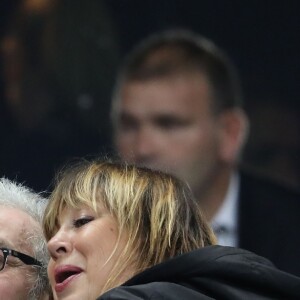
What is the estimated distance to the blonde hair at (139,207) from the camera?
2869 mm

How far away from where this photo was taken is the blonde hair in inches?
113

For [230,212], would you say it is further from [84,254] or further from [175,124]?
[84,254]

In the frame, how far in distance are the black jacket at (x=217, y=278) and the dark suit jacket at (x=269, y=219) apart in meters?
2.78

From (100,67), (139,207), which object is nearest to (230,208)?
(100,67)

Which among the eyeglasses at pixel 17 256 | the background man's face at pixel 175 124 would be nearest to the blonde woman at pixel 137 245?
the eyeglasses at pixel 17 256

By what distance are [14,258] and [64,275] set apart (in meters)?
0.48

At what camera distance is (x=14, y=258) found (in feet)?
10.8

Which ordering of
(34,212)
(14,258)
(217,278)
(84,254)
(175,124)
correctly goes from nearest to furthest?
1. (217,278)
2. (84,254)
3. (14,258)
4. (34,212)
5. (175,124)

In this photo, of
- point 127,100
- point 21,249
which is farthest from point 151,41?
point 21,249

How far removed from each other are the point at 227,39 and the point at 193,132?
40 cm

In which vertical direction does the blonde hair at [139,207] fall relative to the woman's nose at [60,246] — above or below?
above

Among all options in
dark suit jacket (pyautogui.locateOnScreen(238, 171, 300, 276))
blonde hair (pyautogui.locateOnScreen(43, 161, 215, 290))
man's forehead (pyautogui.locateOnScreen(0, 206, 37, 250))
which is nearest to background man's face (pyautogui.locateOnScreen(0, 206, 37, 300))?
man's forehead (pyautogui.locateOnScreen(0, 206, 37, 250))

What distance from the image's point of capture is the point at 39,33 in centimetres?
562

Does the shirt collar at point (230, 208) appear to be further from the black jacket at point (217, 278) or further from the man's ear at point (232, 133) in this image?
the black jacket at point (217, 278)
